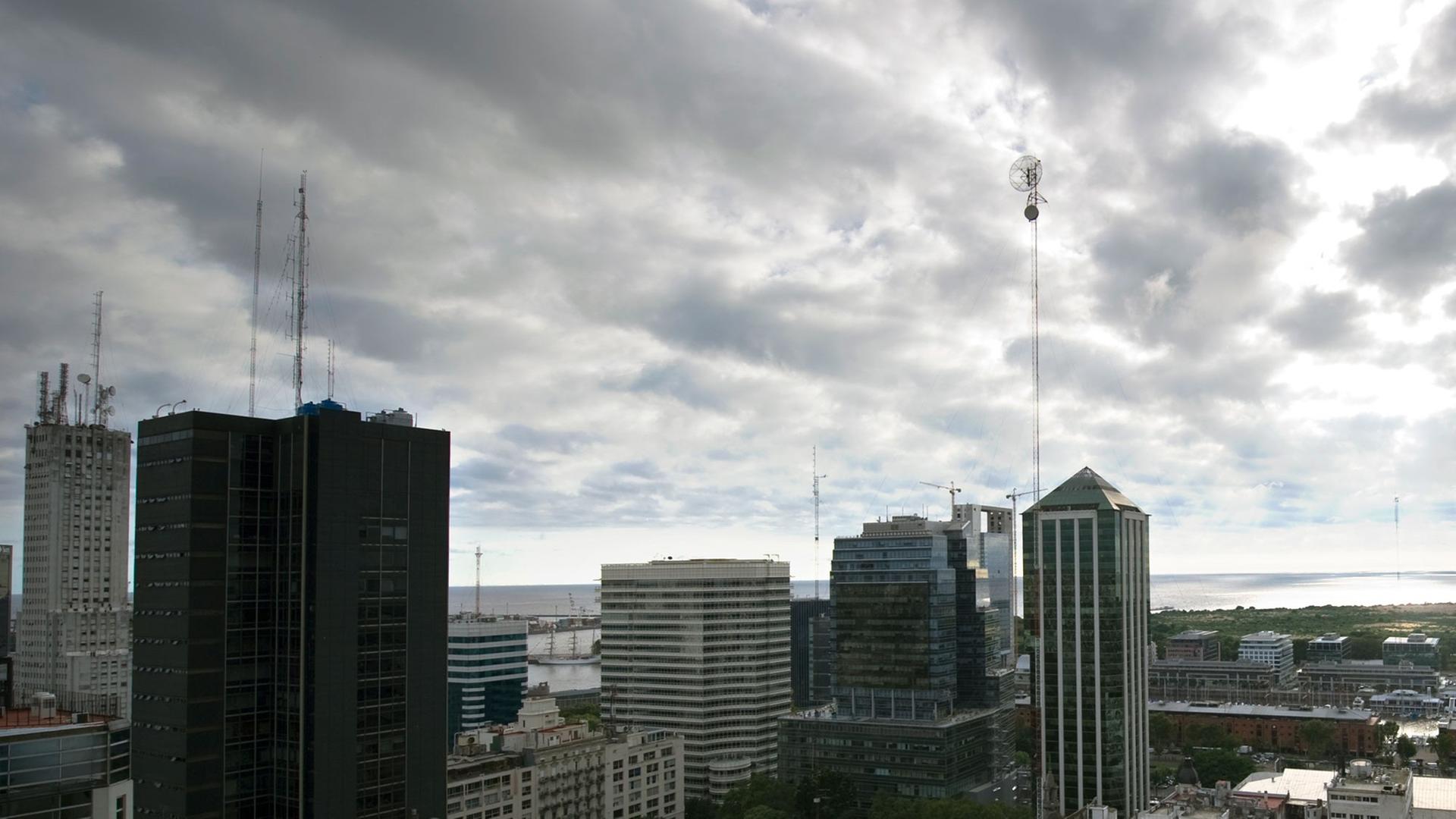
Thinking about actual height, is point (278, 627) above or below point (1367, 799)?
above

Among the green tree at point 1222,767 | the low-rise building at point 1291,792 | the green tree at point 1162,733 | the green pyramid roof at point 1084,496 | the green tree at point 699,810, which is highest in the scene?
the green pyramid roof at point 1084,496

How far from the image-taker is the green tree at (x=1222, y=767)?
512 feet

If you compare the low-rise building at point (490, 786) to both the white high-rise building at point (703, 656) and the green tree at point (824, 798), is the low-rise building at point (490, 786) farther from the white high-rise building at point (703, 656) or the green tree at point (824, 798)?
the white high-rise building at point (703, 656)

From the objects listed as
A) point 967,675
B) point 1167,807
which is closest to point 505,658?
point 967,675

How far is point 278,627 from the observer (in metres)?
71.9

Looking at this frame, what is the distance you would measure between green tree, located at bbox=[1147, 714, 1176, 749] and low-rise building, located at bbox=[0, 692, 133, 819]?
176m

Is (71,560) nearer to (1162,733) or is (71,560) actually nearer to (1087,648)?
(1087,648)

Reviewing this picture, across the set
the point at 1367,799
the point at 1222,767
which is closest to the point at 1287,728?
the point at 1222,767

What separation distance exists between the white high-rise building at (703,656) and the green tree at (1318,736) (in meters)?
89.7

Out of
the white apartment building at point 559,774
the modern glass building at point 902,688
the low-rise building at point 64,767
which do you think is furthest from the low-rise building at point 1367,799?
the low-rise building at point 64,767

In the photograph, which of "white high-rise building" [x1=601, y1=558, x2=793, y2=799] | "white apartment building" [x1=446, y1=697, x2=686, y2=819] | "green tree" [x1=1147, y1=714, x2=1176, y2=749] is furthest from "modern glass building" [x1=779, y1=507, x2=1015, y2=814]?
"green tree" [x1=1147, y1=714, x2=1176, y2=749]

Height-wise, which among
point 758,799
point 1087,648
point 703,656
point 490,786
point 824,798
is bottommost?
point 758,799

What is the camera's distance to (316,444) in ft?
239

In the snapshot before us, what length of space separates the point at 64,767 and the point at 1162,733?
600 ft
